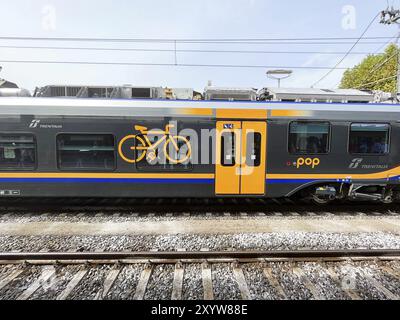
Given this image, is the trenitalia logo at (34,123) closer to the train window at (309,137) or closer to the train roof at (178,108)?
the train roof at (178,108)

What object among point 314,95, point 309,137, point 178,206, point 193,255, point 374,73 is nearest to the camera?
point 193,255

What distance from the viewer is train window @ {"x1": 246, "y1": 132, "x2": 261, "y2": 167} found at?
612cm

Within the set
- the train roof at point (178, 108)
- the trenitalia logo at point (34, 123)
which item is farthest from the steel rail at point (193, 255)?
the train roof at point (178, 108)

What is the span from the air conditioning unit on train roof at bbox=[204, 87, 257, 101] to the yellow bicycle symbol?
1.55 m

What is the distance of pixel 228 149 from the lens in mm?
6113

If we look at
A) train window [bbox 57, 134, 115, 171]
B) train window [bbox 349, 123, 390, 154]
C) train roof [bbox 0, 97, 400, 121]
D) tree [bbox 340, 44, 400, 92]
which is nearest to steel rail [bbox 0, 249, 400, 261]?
train window [bbox 57, 134, 115, 171]

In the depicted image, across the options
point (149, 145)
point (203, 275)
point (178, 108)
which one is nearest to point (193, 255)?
point (203, 275)

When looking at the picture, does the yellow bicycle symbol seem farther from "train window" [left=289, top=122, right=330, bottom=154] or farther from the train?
"train window" [left=289, top=122, right=330, bottom=154]

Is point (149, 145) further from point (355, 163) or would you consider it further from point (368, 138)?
point (368, 138)

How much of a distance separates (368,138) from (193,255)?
5375mm
